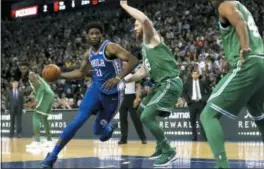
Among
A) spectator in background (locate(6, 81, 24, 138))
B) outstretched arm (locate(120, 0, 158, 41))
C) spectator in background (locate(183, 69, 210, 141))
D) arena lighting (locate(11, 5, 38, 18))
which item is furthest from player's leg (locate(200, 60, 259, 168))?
arena lighting (locate(11, 5, 38, 18))

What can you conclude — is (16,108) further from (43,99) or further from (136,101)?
(136,101)

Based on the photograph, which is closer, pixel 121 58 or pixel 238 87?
pixel 238 87

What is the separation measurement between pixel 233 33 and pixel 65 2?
24909 millimetres

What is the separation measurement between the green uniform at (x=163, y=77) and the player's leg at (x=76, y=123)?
874 mm

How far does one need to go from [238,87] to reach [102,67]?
2.75m

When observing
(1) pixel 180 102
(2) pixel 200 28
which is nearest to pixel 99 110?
(1) pixel 180 102

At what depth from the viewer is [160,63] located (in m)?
7.89

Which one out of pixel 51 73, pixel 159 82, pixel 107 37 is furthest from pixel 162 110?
pixel 107 37

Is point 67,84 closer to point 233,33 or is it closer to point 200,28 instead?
point 200,28

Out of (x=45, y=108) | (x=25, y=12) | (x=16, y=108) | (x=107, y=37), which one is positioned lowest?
(x=16, y=108)

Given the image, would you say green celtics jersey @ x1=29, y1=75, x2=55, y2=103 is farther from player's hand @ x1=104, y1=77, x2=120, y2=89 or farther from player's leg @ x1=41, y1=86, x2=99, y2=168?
player's hand @ x1=104, y1=77, x2=120, y2=89

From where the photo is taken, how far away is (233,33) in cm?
522

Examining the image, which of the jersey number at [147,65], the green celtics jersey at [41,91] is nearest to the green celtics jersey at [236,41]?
the jersey number at [147,65]

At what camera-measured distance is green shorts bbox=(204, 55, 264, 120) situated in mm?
5102
